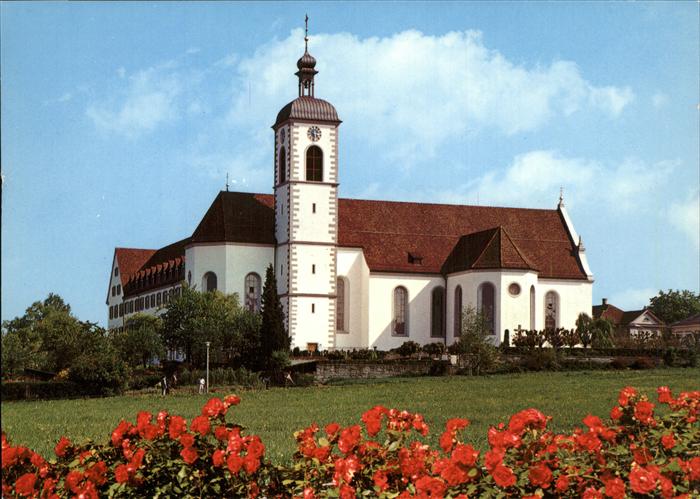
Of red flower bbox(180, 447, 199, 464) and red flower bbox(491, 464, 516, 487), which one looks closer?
red flower bbox(491, 464, 516, 487)

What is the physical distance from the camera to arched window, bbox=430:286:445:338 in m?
75.1

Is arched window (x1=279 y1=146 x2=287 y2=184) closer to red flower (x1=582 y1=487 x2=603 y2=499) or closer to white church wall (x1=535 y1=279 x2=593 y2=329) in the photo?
white church wall (x1=535 y1=279 x2=593 y2=329)

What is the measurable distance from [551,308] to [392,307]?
1091 cm

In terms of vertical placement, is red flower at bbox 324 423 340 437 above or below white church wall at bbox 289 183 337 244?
below

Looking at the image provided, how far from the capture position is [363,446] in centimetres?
1231

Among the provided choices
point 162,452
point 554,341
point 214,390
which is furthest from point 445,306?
point 162,452

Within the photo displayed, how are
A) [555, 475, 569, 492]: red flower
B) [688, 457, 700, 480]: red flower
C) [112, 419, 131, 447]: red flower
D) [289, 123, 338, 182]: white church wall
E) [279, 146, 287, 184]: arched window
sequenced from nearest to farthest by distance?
1. [555, 475, 569, 492]: red flower
2. [688, 457, 700, 480]: red flower
3. [112, 419, 131, 447]: red flower
4. [289, 123, 338, 182]: white church wall
5. [279, 146, 287, 184]: arched window

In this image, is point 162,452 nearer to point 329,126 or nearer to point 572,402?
point 572,402

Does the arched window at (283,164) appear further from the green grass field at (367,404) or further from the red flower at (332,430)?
the red flower at (332,430)

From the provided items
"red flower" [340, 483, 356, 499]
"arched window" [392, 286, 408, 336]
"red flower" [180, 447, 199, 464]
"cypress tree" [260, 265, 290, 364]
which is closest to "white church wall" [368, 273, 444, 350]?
"arched window" [392, 286, 408, 336]

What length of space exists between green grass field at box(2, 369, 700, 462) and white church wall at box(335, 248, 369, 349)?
71.1 ft

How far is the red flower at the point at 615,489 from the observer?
11242 mm

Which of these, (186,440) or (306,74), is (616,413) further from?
(306,74)

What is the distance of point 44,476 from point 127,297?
89.7m
